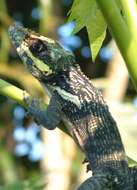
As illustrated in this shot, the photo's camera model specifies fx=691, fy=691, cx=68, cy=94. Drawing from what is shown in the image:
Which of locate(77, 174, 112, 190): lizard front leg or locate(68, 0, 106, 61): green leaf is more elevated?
locate(68, 0, 106, 61): green leaf

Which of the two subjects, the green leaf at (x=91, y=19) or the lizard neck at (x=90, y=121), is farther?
the lizard neck at (x=90, y=121)

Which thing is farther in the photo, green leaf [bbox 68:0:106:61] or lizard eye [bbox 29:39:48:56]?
lizard eye [bbox 29:39:48:56]

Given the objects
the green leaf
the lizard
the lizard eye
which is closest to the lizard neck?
the lizard

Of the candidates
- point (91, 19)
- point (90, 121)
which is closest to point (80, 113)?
point (90, 121)

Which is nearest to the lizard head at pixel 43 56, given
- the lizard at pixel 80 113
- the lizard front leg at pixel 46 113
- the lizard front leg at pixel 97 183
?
the lizard at pixel 80 113

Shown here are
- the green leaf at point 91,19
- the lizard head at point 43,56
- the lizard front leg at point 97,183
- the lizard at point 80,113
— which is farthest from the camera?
the lizard head at point 43,56

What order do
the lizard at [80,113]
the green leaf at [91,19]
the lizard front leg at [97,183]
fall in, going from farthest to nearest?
the lizard at [80,113] < the lizard front leg at [97,183] < the green leaf at [91,19]

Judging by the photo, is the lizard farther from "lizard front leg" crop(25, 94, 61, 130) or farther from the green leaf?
the green leaf

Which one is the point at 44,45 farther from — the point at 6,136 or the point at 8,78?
the point at 6,136

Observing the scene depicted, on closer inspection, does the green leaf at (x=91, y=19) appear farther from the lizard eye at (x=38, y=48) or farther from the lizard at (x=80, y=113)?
the lizard eye at (x=38, y=48)
